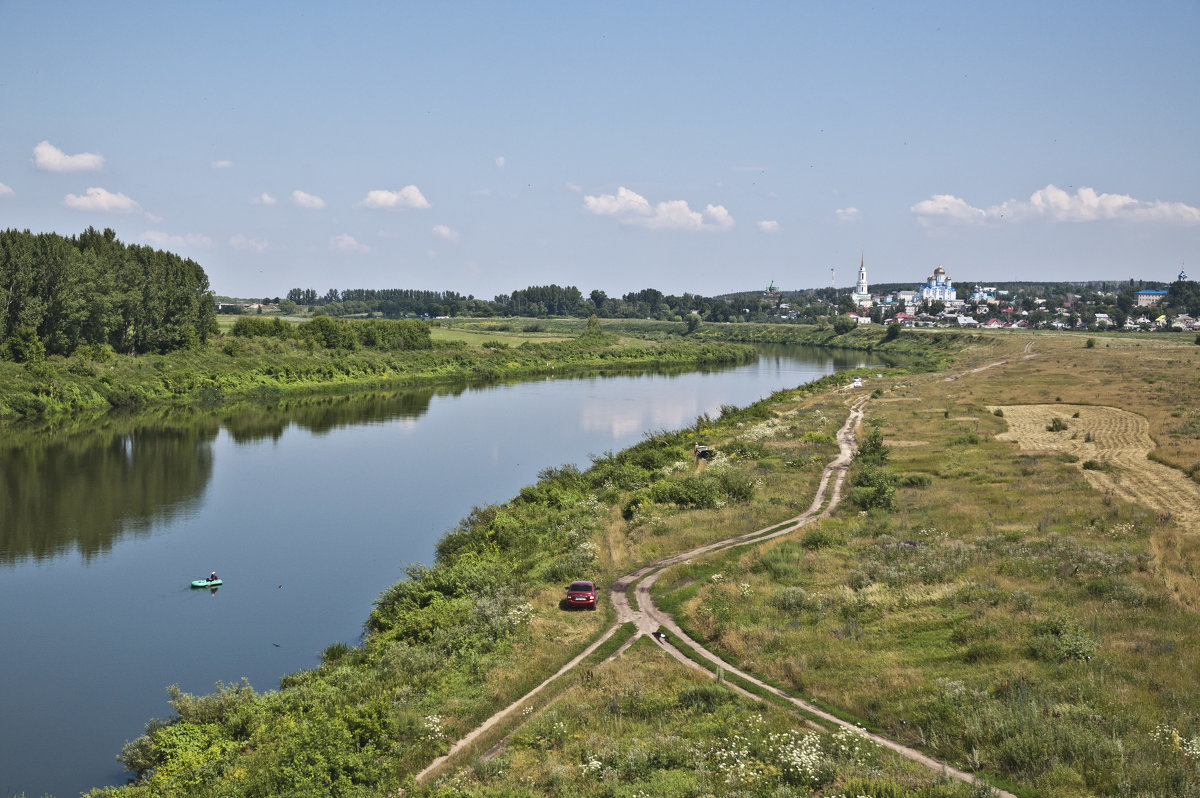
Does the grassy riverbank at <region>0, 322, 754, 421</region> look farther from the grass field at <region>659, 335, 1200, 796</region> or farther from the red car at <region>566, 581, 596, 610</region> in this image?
the grass field at <region>659, 335, 1200, 796</region>

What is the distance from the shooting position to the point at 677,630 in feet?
72.6

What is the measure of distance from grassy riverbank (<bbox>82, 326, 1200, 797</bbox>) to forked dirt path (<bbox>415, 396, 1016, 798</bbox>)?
352 millimetres

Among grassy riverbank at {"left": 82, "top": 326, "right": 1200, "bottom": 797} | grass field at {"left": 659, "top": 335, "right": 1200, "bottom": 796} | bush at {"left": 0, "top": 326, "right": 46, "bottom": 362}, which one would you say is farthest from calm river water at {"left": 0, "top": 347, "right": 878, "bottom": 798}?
bush at {"left": 0, "top": 326, "right": 46, "bottom": 362}

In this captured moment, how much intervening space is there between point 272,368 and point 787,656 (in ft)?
271

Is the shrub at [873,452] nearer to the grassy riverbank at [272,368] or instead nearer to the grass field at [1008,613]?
the grass field at [1008,613]

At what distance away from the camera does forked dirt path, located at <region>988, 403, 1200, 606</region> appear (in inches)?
900

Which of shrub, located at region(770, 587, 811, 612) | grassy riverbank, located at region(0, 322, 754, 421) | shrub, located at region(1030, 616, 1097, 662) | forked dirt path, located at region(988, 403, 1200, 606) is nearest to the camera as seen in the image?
shrub, located at region(1030, 616, 1097, 662)

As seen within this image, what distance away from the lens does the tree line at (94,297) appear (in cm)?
6875

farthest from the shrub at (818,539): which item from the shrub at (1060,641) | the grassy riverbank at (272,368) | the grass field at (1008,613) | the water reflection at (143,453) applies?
the grassy riverbank at (272,368)

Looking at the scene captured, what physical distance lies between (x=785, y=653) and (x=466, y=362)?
10036cm

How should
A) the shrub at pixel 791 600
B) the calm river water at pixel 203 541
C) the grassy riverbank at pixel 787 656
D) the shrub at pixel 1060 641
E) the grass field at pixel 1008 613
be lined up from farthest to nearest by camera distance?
the shrub at pixel 791 600
the calm river water at pixel 203 541
the shrub at pixel 1060 641
the grassy riverbank at pixel 787 656
the grass field at pixel 1008 613

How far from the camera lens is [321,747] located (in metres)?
15.0

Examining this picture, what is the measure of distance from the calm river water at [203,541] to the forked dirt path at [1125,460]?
24307mm

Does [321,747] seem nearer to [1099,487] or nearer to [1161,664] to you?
[1161,664]
